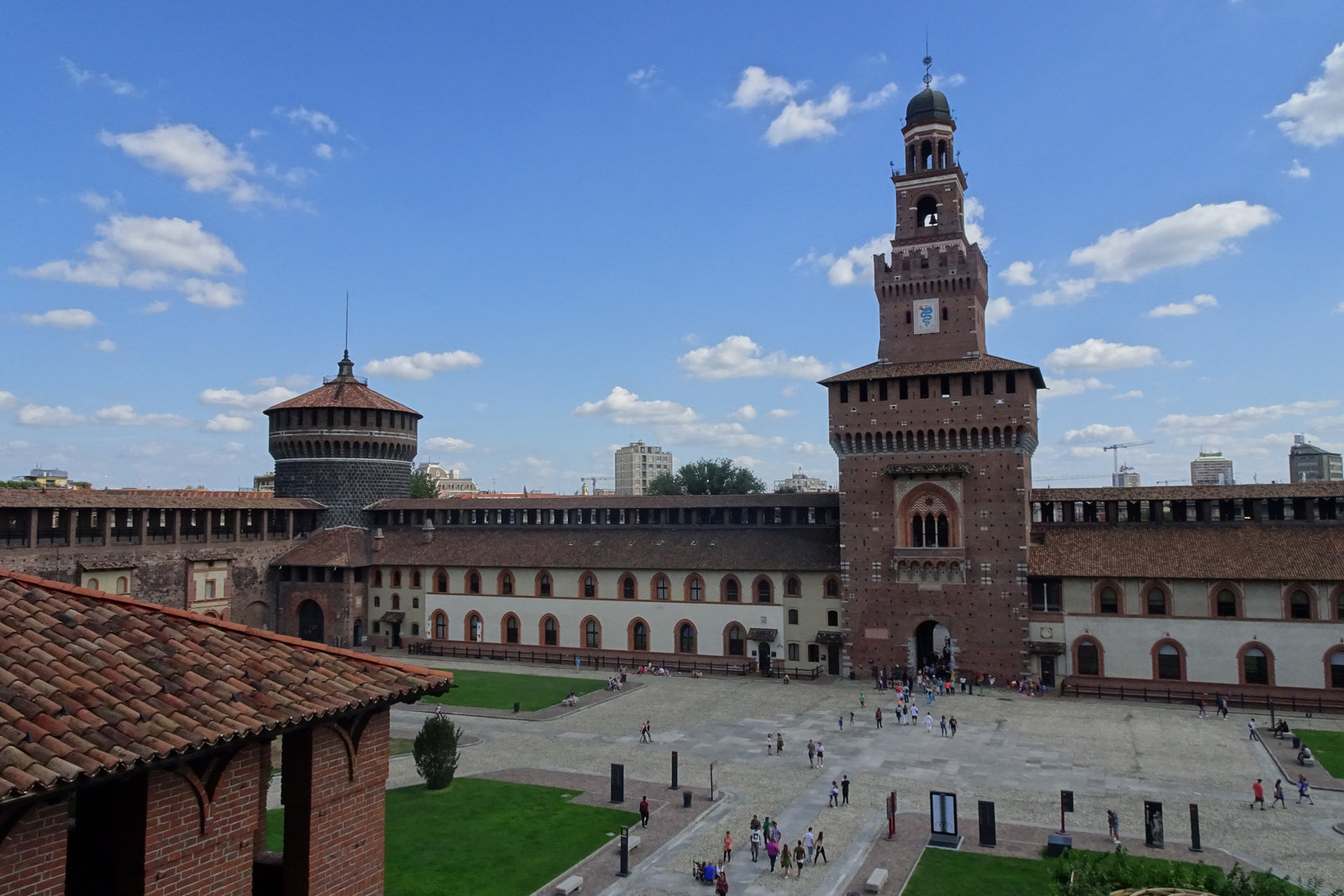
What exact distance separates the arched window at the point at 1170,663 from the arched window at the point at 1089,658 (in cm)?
285

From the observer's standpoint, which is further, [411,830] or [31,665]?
[411,830]

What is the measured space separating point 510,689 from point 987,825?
1138 inches

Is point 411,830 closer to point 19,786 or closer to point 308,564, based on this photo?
point 19,786

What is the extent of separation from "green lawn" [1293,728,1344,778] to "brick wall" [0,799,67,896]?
125ft

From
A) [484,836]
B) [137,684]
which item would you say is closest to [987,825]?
[484,836]

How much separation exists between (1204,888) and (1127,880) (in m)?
1.03

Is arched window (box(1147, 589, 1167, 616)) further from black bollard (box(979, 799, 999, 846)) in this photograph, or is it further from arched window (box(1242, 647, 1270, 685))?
black bollard (box(979, 799, 999, 846))

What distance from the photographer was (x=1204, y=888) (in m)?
11.1

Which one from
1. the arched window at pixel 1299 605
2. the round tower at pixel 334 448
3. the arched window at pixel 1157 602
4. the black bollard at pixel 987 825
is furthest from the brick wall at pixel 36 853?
the round tower at pixel 334 448

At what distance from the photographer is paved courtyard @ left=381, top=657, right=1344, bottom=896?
24422 millimetres

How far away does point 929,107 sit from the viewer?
53.8 metres

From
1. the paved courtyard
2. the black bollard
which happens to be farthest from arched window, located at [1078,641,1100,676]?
the black bollard

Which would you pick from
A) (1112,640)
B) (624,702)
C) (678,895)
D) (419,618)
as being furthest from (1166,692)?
(419,618)

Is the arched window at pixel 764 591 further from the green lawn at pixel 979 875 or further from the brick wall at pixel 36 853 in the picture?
the brick wall at pixel 36 853
